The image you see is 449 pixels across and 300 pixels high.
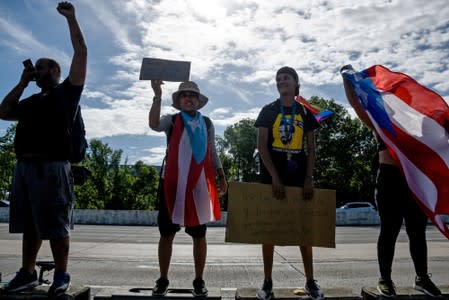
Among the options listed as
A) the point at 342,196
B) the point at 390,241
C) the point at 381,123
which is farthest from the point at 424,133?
the point at 342,196

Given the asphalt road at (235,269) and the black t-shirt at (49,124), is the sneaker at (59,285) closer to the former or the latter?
the black t-shirt at (49,124)

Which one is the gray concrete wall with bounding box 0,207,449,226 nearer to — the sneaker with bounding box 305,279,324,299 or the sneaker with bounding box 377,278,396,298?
the sneaker with bounding box 305,279,324,299

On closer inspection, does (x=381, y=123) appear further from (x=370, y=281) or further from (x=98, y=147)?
(x=98, y=147)

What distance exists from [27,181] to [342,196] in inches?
1993

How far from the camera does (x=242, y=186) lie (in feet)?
12.4

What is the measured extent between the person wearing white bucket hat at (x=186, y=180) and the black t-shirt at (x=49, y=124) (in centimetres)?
Result: 80

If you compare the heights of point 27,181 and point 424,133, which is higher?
point 424,133

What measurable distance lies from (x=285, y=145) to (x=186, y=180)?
1026 mm

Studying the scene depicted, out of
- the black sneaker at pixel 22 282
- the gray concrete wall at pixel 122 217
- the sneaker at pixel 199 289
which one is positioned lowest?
the gray concrete wall at pixel 122 217

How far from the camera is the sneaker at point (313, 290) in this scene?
3461mm

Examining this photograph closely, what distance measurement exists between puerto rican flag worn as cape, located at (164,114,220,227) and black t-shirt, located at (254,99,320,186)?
0.58 metres

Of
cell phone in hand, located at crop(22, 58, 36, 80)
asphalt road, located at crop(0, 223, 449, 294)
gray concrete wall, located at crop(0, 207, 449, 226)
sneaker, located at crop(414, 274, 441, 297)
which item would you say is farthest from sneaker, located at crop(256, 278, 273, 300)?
gray concrete wall, located at crop(0, 207, 449, 226)

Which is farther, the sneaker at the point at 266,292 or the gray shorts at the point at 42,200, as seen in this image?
the sneaker at the point at 266,292

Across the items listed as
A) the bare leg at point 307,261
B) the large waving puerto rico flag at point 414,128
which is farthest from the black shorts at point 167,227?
the large waving puerto rico flag at point 414,128
